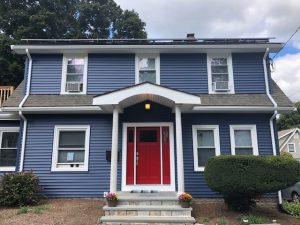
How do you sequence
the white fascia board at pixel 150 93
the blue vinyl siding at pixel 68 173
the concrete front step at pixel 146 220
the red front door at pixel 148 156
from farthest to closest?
Answer: the red front door at pixel 148 156
the blue vinyl siding at pixel 68 173
the white fascia board at pixel 150 93
the concrete front step at pixel 146 220

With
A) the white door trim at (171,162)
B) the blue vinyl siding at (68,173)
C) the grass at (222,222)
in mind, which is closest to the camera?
the grass at (222,222)

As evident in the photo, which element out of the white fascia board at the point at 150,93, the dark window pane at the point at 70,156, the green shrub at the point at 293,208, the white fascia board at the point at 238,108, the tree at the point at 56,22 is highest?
the tree at the point at 56,22

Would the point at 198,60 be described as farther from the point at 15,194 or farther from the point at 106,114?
the point at 15,194

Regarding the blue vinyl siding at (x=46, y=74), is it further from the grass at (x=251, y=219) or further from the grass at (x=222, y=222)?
the grass at (x=251, y=219)

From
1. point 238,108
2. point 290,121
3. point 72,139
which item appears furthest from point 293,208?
point 290,121

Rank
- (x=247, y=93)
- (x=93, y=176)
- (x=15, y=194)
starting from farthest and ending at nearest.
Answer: (x=247, y=93)
(x=93, y=176)
(x=15, y=194)

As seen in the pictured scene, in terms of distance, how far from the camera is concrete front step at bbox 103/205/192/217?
723 centimetres

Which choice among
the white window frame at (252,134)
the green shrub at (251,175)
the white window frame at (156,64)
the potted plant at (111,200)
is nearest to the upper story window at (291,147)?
the white window frame at (252,134)

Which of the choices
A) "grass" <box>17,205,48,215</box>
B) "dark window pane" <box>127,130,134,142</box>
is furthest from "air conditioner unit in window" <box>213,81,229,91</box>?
"grass" <box>17,205,48,215</box>

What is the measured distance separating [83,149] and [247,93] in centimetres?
620

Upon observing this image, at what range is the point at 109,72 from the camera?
1057 cm

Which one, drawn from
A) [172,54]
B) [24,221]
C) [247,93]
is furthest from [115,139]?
[247,93]

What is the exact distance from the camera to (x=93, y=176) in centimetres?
945

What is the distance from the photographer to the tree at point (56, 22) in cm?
1931
